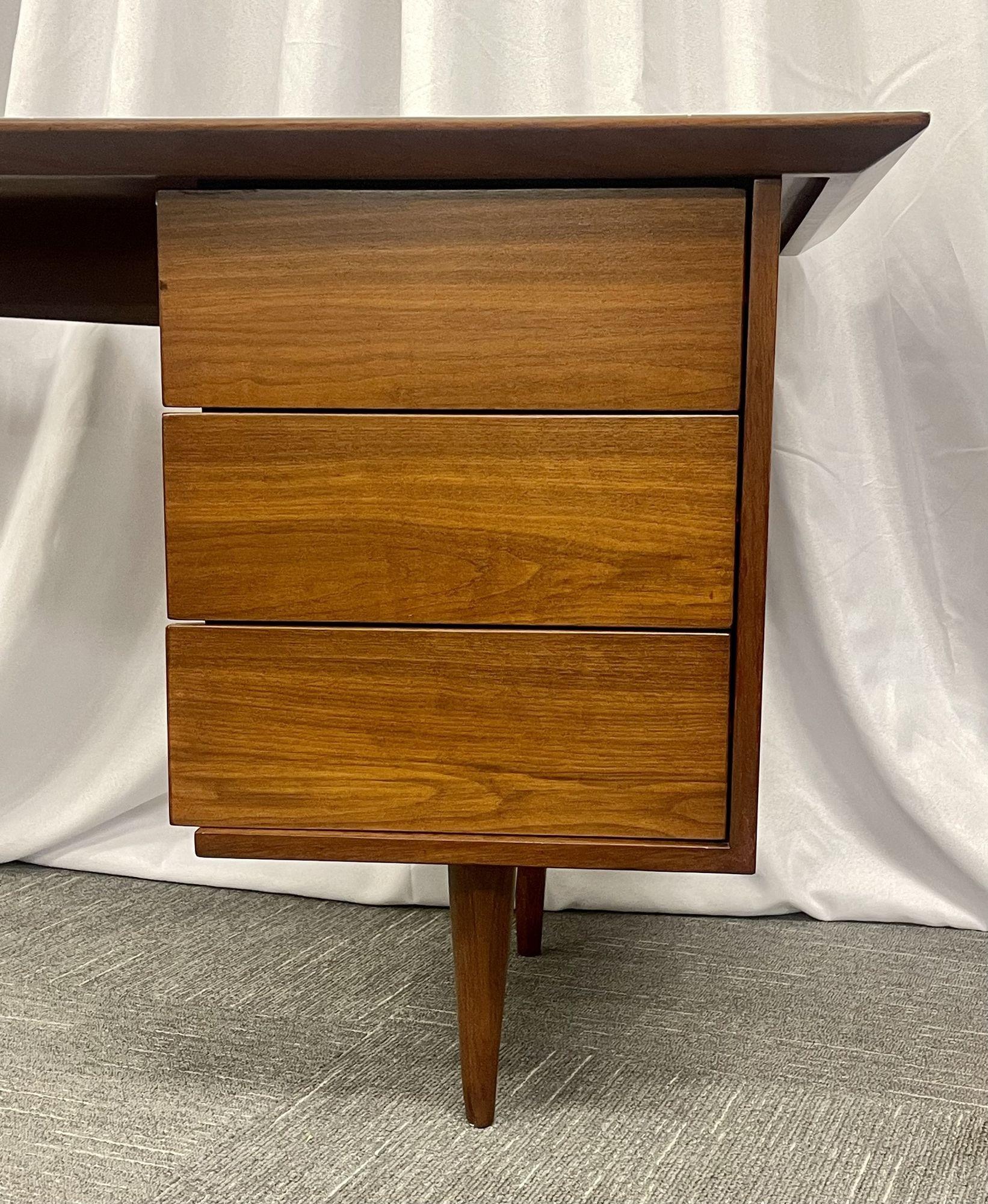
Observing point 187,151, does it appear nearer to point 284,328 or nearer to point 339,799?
point 284,328

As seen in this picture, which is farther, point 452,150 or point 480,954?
point 480,954

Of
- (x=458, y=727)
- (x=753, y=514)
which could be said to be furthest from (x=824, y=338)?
(x=458, y=727)

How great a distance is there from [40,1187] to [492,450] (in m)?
0.57

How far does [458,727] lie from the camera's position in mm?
774

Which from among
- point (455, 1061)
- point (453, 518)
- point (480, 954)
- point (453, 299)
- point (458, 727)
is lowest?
point (455, 1061)

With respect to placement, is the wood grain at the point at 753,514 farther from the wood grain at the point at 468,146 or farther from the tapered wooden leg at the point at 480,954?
the tapered wooden leg at the point at 480,954

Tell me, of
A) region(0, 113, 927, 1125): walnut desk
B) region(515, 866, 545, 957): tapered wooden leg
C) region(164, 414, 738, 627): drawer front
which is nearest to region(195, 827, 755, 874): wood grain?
region(0, 113, 927, 1125): walnut desk

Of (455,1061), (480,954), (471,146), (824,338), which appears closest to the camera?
(471,146)

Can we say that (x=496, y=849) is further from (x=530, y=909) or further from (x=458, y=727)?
(x=530, y=909)

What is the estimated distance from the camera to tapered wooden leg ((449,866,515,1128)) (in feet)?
2.74

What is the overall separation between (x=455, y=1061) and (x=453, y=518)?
0.47 metres

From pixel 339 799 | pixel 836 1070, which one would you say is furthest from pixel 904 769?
pixel 339 799

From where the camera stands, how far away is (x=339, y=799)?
2.59 feet

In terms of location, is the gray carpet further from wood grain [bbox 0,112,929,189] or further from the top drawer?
wood grain [bbox 0,112,929,189]
